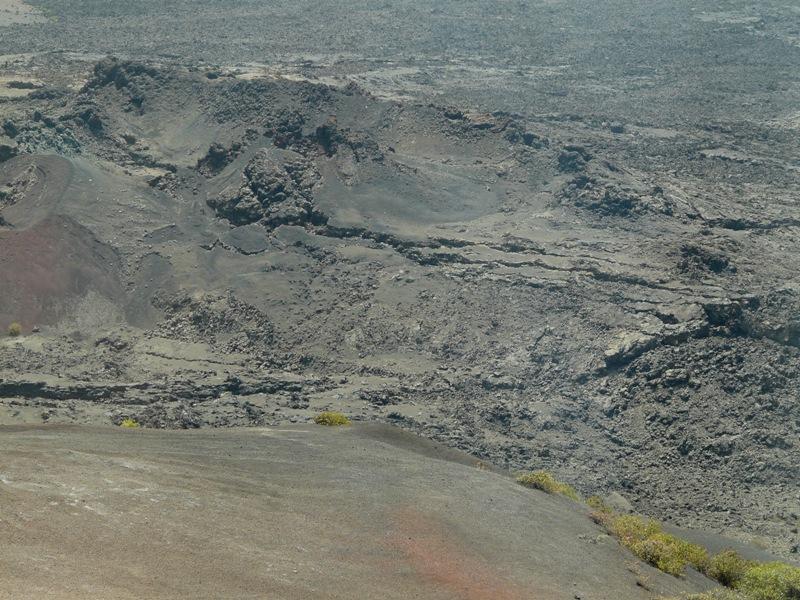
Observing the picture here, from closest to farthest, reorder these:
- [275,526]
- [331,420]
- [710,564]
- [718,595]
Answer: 1. [275,526]
2. [718,595]
3. [710,564]
4. [331,420]

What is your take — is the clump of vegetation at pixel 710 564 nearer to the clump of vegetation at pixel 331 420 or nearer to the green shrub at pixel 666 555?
the green shrub at pixel 666 555

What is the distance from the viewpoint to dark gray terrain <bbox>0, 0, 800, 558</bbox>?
4016cm

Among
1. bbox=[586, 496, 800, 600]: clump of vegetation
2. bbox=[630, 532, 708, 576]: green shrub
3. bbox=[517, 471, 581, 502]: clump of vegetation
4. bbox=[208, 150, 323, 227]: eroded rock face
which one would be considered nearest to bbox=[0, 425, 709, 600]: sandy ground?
bbox=[630, 532, 708, 576]: green shrub

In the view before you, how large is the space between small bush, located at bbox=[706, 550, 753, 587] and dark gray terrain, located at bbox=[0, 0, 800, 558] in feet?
16.3

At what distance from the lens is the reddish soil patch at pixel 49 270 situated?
47.1 metres

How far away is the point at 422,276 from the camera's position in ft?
167

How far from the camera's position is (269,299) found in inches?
1972

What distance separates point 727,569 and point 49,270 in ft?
106

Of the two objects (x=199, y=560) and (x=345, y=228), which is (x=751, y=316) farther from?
(x=199, y=560)

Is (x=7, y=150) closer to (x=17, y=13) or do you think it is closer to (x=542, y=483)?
(x=542, y=483)

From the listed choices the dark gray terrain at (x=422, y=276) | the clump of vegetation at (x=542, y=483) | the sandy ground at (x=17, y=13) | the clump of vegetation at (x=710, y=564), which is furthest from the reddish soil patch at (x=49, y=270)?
the sandy ground at (x=17, y=13)

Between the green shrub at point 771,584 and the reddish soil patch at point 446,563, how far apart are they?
6.80 metres

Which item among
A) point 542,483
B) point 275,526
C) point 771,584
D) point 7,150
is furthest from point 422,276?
point 275,526

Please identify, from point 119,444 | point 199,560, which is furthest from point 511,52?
point 199,560
